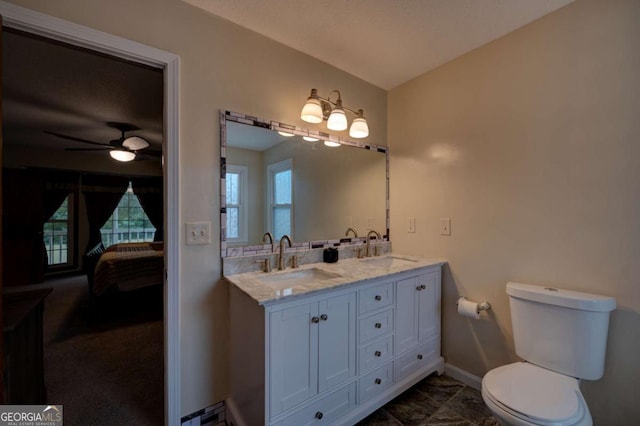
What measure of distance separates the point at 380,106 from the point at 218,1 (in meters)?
1.50

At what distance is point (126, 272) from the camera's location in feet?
10.6

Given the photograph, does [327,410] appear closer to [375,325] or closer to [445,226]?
[375,325]

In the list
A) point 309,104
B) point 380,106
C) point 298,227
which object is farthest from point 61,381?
point 380,106

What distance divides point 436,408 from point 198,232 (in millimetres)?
1830

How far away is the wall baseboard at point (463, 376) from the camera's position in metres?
1.89

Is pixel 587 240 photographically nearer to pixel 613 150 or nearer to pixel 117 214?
pixel 613 150

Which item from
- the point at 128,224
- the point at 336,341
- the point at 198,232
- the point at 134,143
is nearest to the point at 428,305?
the point at 336,341

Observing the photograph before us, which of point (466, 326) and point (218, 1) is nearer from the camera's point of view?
point (218, 1)

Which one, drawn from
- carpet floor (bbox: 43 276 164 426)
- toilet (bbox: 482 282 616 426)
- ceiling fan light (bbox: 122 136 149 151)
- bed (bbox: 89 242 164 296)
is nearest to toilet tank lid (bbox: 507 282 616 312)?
toilet (bbox: 482 282 616 426)

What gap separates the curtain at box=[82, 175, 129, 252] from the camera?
548 cm

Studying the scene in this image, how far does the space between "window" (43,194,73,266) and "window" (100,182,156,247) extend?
0.59 meters

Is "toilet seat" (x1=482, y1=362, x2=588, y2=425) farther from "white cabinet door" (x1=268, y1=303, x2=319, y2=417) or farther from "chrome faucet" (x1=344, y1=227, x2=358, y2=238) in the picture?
"chrome faucet" (x1=344, y1=227, x2=358, y2=238)

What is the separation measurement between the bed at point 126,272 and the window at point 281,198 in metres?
2.37

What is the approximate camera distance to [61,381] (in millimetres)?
1971
